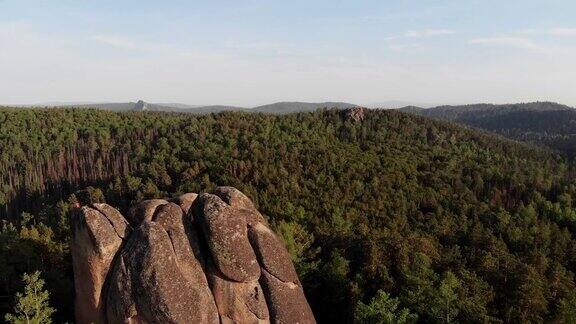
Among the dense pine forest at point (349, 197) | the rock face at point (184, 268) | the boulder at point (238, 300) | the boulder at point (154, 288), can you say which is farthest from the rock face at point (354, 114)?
the boulder at point (154, 288)

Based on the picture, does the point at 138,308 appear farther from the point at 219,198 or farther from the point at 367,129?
the point at 367,129

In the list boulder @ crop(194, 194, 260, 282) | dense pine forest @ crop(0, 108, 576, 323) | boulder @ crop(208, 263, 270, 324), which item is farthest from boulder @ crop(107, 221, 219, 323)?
dense pine forest @ crop(0, 108, 576, 323)

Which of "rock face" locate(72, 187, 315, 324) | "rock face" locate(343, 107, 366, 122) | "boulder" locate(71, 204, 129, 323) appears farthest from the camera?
"rock face" locate(343, 107, 366, 122)

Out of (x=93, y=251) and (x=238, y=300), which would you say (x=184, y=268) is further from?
(x=93, y=251)

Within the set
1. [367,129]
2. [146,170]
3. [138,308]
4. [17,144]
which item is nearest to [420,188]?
[367,129]

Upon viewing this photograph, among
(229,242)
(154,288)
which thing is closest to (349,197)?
(229,242)

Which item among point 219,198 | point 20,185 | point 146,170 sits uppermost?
point 219,198

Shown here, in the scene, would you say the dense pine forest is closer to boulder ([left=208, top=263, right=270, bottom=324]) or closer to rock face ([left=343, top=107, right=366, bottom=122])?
rock face ([left=343, top=107, right=366, bottom=122])
